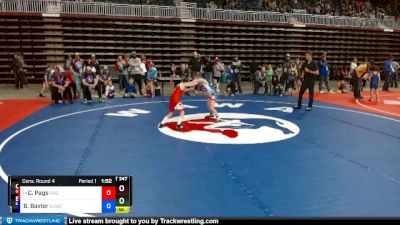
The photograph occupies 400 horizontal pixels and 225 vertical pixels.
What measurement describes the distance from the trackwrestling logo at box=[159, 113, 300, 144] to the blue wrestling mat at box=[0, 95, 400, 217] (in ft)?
0.08

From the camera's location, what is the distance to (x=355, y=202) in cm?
470

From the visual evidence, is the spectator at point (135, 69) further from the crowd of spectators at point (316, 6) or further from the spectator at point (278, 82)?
the crowd of spectators at point (316, 6)

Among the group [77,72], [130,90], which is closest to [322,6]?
[130,90]

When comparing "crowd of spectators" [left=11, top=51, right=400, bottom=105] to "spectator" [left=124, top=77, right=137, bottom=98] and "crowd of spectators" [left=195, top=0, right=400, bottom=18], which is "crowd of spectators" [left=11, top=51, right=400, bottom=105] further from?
"crowd of spectators" [left=195, top=0, right=400, bottom=18]

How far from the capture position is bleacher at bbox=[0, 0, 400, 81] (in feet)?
63.6

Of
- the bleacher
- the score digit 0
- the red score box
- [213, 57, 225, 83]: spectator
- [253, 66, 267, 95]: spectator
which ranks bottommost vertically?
the score digit 0

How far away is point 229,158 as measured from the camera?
260 inches

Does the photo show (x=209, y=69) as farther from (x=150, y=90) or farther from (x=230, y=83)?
(x=150, y=90)

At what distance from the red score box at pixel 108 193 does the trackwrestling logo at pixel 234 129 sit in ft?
15.5

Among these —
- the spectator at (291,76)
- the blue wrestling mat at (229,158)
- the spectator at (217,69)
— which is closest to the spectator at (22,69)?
the blue wrestling mat at (229,158)

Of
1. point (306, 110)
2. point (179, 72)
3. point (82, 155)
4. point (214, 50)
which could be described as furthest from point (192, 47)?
point (82, 155)

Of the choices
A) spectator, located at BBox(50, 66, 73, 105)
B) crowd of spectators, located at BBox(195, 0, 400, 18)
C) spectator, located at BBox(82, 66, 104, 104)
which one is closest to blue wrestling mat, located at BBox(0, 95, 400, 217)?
spectator, located at BBox(50, 66, 73, 105)
